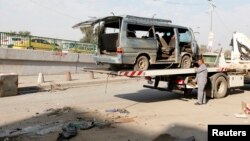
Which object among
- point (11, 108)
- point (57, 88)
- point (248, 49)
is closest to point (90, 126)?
point (11, 108)

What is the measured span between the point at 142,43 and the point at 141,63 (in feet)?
2.18

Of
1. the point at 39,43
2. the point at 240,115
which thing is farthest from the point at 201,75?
the point at 39,43

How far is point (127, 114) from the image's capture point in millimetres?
10117

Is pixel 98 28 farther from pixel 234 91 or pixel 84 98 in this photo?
pixel 234 91

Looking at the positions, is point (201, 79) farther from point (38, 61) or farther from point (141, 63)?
point (38, 61)

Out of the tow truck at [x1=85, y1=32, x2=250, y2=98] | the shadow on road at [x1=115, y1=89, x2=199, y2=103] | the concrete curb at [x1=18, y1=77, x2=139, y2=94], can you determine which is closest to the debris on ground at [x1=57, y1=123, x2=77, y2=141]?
the tow truck at [x1=85, y1=32, x2=250, y2=98]

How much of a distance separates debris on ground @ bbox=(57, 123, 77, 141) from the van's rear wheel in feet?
14.4

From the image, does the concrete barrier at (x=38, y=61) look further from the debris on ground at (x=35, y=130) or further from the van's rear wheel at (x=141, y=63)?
the debris on ground at (x=35, y=130)

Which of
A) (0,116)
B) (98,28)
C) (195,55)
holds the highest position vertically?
(98,28)

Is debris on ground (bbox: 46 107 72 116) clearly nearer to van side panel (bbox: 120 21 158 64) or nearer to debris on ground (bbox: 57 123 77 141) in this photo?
debris on ground (bbox: 57 123 77 141)

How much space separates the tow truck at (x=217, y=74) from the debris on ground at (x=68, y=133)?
12.1ft

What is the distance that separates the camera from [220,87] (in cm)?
1405

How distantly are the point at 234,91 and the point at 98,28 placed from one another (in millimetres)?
7292

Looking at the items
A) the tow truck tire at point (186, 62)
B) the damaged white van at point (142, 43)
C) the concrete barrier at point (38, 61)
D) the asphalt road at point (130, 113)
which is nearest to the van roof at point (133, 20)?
the damaged white van at point (142, 43)
